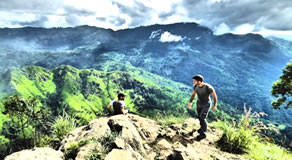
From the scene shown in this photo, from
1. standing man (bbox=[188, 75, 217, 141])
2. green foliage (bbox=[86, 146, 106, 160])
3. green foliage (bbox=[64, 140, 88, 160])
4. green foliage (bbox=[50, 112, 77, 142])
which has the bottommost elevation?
green foliage (bbox=[50, 112, 77, 142])

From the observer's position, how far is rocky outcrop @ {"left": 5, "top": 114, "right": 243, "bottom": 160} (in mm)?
6160

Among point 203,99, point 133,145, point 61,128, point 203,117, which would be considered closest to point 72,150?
point 133,145

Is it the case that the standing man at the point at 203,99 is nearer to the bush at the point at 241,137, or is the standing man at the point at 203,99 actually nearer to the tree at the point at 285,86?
the bush at the point at 241,137

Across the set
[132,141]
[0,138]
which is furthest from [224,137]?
[0,138]

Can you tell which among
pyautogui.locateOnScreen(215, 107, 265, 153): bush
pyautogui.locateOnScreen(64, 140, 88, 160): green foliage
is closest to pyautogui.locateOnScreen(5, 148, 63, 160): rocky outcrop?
pyautogui.locateOnScreen(64, 140, 88, 160): green foliage

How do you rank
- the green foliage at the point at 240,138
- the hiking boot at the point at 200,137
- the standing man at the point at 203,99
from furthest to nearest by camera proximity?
the standing man at the point at 203,99 < the hiking boot at the point at 200,137 < the green foliage at the point at 240,138

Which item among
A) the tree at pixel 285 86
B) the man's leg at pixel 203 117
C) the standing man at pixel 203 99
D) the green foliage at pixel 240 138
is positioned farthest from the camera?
the tree at pixel 285 86

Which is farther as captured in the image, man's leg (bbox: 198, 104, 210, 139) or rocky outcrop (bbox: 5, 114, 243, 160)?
man's leg (bbox: 198, 104, 210, 139)

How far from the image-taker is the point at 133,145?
724 cm

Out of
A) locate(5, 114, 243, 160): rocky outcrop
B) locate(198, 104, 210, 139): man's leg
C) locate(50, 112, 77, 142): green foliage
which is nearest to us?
locate(5, 114, 243, 160): rocky outcrop

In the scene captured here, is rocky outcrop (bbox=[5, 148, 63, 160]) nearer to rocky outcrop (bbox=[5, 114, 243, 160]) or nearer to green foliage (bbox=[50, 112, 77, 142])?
rocky outcrop (bbox=[5, 114, 243, 160])

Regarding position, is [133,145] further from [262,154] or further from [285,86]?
[285,86]

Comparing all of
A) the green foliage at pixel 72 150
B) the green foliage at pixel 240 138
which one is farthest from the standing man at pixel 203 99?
the green foliage at pixel 72 150

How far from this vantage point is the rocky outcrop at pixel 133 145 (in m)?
6.16
